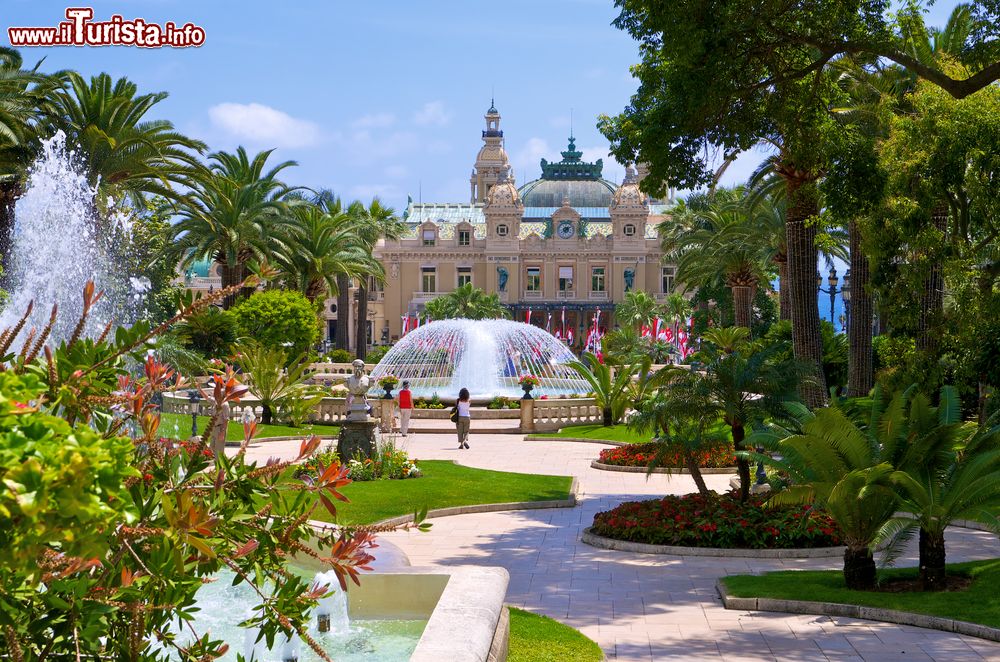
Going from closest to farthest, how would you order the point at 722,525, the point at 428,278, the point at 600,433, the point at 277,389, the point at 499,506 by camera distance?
the point at 722,525 < the point at 499,506 < the point at 600,433 < the point at 277,389 < the point at 428,278

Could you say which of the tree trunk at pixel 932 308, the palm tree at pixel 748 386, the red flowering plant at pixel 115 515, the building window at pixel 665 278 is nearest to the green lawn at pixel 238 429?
the palm tree at pixel 748 386

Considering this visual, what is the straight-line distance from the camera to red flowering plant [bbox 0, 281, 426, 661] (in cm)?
236

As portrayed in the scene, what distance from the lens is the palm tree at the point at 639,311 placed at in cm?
7662

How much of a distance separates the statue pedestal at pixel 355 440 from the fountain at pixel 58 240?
5678mm

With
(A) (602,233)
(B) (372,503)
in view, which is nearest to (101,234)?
(B) (372,503)

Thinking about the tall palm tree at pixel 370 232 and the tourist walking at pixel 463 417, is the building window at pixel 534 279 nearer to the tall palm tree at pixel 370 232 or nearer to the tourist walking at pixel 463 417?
the tall palm tree at pixel 370 232

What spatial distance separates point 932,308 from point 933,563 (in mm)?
7708

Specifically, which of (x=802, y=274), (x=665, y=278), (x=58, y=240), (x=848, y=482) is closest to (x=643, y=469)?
(x=802, y=274)

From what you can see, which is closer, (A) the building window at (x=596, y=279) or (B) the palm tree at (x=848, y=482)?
(B) the palm tree at (x=848, y=482)

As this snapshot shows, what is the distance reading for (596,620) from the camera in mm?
9570

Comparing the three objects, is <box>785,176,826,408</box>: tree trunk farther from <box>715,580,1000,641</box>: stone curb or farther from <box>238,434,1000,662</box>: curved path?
<box>715,580,1000,641</box>: stone curb

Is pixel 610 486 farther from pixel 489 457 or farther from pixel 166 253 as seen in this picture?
pixel 166 253

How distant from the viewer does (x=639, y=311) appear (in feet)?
252

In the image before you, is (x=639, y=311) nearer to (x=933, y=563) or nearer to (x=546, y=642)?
(x=933, y=563)
